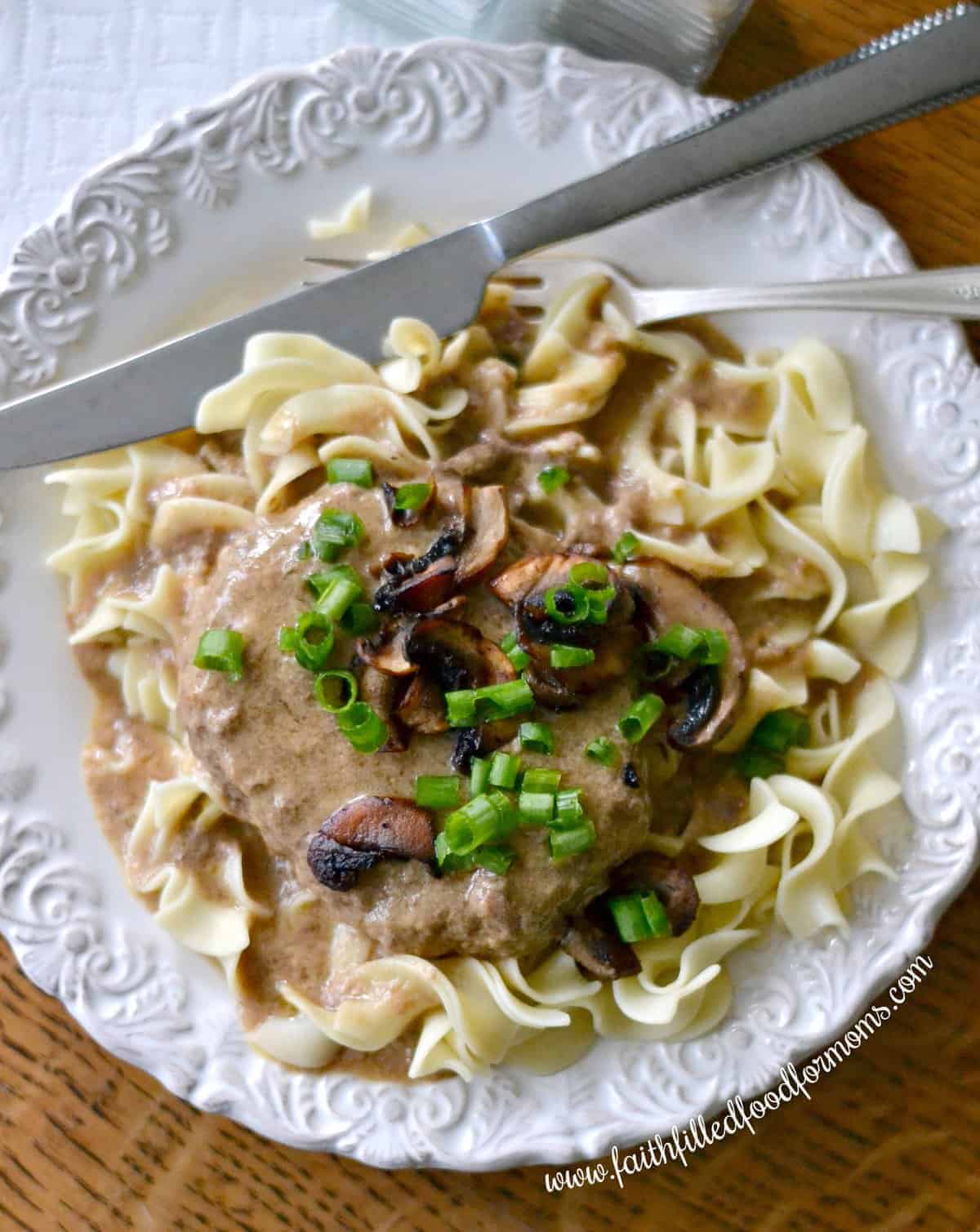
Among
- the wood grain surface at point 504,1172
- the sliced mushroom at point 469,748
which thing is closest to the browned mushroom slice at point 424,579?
the sliced mushroom at point 469,748

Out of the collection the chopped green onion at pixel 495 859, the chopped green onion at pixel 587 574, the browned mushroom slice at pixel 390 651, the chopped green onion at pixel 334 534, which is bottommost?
the chopped green onion at pixel 495 859

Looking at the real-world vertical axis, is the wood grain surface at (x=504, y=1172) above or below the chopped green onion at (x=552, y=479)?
below

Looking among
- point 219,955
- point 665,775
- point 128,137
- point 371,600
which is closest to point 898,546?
point 665,775

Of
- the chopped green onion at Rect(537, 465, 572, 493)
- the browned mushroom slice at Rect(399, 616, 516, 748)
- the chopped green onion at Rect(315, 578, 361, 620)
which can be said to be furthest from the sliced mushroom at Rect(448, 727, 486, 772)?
the chopped green onion at Rect(537, 465, 572, 493)

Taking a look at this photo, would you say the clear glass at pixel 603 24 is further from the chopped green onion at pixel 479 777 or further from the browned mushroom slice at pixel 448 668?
the chopped green onion at pixel 479 777

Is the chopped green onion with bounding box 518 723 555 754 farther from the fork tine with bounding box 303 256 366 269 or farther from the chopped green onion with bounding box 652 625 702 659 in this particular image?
the fork tine with bounding box 303 256 366 269

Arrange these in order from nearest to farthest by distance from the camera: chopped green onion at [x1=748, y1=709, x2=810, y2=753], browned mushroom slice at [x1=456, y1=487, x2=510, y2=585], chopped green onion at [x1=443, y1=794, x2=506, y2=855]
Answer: chopped green onion at [x1=443, y1=794, x2=506, y2=855] → browned mushroom slice at [x1=456, y1=487, x2=510, y2=585] → chopped green onion at [x1=748, y1=709, x2=810, y2=753]
